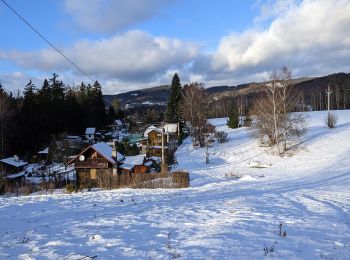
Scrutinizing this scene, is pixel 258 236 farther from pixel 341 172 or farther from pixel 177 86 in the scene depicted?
pixel 177 86

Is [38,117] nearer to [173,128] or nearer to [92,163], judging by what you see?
[173,128]

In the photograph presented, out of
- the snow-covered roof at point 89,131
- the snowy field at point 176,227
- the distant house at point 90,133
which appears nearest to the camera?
the snowy field at point 176,227

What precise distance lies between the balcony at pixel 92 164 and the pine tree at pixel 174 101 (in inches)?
1089

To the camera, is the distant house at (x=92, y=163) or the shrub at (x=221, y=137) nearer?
the distant house at (x=92, y=163)

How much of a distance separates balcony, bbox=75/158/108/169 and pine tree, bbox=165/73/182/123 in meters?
27.7

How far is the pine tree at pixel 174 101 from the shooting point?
64.1 m

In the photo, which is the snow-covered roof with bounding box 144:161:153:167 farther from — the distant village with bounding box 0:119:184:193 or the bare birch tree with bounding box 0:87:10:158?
the bare birch tree with bounding box 0:87:10:158

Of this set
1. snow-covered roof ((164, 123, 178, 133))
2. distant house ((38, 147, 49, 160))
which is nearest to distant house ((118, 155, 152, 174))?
snow-covered roof ((164, 123, 178, 133))

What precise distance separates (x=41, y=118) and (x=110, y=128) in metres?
38.9

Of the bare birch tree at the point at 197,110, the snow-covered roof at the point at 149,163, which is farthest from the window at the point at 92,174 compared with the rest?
the bare birch tree at the point at 197,110

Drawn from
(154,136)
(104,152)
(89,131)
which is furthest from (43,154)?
(104,152)

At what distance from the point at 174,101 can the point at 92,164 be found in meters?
28.5

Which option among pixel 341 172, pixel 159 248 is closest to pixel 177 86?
pixel 341 172

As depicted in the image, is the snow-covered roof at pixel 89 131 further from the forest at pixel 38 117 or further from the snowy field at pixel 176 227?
the snowy field at pixel 176 227
